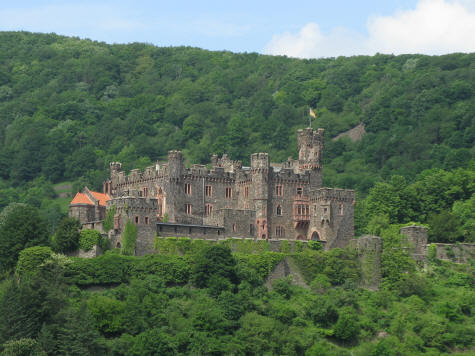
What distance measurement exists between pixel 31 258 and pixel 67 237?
4.67m

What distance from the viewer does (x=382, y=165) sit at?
447 ft

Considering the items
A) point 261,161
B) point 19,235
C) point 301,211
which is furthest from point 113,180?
point 301,211

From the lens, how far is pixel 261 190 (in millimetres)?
86062

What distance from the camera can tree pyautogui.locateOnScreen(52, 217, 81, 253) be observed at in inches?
3120

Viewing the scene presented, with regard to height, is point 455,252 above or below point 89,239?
below

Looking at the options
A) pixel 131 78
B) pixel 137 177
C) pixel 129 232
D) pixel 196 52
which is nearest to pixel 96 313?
pixel 129 232

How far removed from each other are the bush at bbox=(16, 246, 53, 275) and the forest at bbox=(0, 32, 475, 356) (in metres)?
0.18

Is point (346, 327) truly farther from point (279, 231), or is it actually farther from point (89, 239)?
point (89, 239)

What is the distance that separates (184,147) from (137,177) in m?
62.0

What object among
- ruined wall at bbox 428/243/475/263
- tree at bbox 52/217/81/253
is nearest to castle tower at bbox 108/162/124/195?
tree at bbox 52/217/81/253

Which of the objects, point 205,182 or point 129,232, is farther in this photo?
point 205,182

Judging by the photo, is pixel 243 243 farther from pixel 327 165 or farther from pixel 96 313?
pixel 327 165

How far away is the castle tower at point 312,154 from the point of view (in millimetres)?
89250

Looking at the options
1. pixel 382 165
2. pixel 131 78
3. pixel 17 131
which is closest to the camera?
pixel 382 165
